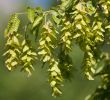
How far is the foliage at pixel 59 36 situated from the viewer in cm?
267

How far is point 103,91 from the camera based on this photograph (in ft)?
13.5

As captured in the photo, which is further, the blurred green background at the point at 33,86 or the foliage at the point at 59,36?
the blurred green background at the point at 33,86

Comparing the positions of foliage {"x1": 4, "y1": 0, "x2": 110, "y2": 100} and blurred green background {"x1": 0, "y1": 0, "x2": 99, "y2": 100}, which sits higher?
foliage {"x1": 4, "y1": 0, "x2": 110, "y2": 100}

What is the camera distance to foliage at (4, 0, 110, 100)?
8.76ft

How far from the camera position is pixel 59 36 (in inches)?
114

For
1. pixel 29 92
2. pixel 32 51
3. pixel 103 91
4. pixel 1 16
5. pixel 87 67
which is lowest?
pixel 29 92

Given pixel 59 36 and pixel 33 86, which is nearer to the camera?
pixel 59 36

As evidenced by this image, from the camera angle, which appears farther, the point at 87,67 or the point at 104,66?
the point at 104,66

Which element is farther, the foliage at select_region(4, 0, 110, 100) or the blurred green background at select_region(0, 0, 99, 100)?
the blurred green background at select_region(0, 0, 99, 100)

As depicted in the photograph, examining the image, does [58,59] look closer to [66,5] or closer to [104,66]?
[66,5]

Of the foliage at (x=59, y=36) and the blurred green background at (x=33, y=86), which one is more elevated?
the foliage at (x=59, y=36)

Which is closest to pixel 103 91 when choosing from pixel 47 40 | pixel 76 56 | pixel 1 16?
pixel 47 40

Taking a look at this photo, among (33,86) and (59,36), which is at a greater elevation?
(59,36)

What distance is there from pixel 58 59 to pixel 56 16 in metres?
0.24
